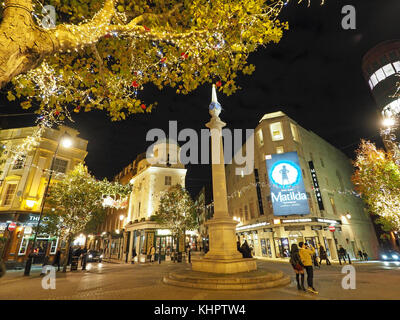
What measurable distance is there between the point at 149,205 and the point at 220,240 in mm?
21627

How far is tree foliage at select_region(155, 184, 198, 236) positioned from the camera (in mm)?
25938

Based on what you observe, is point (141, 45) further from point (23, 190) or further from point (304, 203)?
point (304, 203)

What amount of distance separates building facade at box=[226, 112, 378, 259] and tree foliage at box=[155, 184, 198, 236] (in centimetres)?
1056

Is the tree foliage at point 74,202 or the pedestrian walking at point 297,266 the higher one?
the tree foliage at point 74,202

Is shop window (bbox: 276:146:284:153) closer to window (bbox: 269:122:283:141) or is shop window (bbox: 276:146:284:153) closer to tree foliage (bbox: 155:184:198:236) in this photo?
window (bbox: 269:122:283:141)

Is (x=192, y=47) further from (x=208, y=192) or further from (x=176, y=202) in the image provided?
(x=208, y=192)

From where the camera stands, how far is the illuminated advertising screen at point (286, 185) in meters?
26.1

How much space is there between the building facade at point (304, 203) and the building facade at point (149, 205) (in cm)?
1070

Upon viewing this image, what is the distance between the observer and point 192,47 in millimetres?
6777

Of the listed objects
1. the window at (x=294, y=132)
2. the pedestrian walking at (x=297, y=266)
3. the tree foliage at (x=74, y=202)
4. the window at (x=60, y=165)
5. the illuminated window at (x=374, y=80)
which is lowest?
the pedestrian walking at (x=297, y=266)

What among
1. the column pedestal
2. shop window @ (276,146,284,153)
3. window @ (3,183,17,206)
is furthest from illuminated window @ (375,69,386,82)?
window @ (3,183,17,206)

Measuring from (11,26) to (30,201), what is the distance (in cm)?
2381

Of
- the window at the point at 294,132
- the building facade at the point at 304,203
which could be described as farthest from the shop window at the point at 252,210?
the window at the point at 294,132

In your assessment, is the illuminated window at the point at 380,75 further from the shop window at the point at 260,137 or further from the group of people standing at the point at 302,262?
the group of people standing at the point at 302,262
